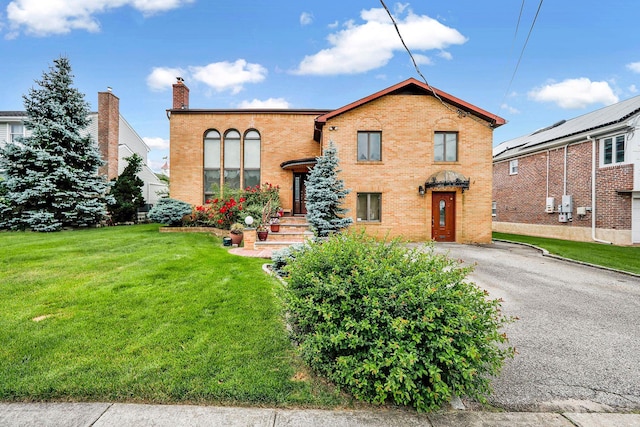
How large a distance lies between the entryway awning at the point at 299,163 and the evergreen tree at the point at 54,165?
961 cm

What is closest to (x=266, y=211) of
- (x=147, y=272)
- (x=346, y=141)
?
(x=346, y=141)

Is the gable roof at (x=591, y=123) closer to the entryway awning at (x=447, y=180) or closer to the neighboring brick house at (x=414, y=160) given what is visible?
the neighboring brick house at (x=414, y=160)

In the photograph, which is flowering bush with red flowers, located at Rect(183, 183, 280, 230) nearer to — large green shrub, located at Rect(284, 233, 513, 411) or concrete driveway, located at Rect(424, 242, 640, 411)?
concrete driveway, located at Rect(424, 242, 640, 411)

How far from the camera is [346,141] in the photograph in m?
13.7

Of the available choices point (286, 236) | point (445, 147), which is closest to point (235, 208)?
point (286, 236)

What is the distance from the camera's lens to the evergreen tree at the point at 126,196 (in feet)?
58.1

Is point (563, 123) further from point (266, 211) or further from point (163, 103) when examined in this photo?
point (163, 103)

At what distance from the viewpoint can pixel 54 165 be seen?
14320mm

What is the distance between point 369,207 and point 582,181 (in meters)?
11.1

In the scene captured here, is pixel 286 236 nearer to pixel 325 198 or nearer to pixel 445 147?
pixel 325 198

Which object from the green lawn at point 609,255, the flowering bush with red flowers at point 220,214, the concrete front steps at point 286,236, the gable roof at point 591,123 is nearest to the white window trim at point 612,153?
the gable roof at point 591,123

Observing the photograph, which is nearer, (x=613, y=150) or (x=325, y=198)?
(x=325, y=198)

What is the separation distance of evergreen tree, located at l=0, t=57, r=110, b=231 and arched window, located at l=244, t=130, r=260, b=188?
7.47 meters

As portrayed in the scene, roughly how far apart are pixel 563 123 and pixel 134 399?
26.5 metres
